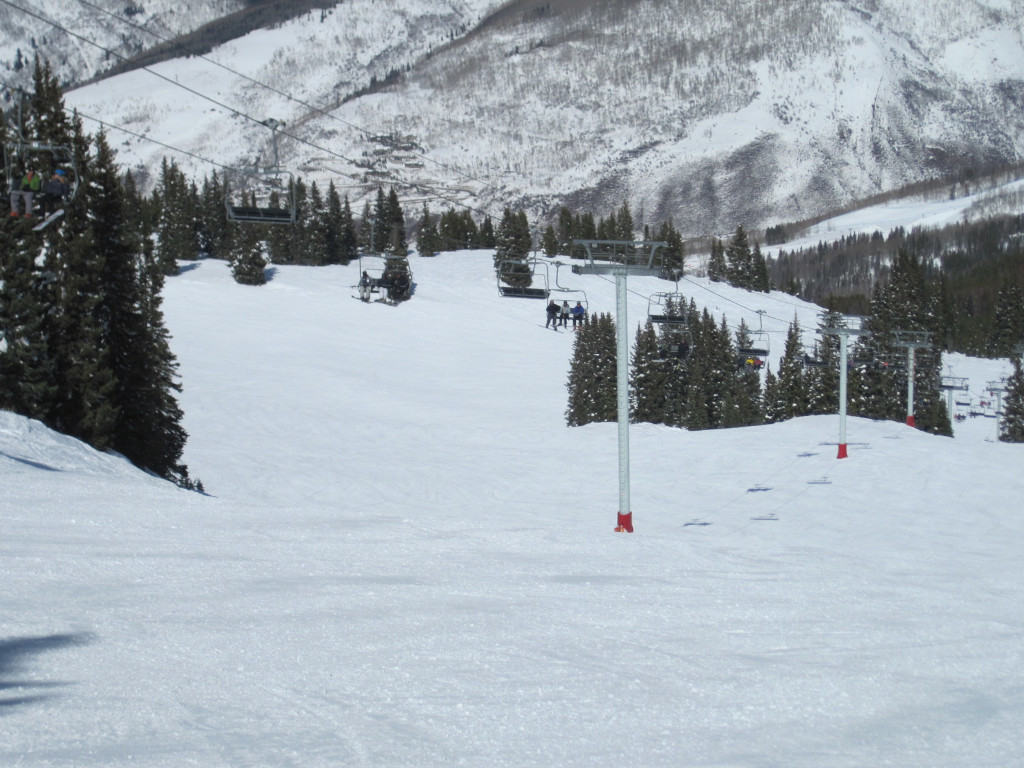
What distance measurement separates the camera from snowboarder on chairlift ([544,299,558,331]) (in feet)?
256

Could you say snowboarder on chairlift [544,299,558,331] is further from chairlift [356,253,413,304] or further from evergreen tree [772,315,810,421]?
evergreen tree [772,315,810,421]

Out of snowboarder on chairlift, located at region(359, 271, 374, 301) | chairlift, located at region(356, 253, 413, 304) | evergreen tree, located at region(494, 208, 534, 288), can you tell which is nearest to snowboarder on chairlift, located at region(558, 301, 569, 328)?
evergreen tree, located at region(494, 208, 534, 288)

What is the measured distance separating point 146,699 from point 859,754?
4780 millimetres

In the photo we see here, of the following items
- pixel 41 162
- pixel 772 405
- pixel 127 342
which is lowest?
pixel 772 405

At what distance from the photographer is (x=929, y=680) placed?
8430mm

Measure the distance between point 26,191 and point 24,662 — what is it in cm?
1731

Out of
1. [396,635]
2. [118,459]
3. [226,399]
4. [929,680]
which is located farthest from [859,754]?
[226,399]

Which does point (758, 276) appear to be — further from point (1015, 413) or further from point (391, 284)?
point (391, 284)

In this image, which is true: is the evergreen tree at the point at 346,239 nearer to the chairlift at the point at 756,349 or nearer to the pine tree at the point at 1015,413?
the chairlift at the point at 756,349

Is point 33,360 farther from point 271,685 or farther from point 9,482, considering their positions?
point 271,685

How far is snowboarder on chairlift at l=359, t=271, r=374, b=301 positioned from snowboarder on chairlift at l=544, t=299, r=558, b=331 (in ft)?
46.9

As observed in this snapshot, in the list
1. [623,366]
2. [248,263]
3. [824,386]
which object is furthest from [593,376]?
[623,366]

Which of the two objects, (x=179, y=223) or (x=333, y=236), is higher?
(x=179, y=223)

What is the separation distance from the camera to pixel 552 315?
7912 centimetres
